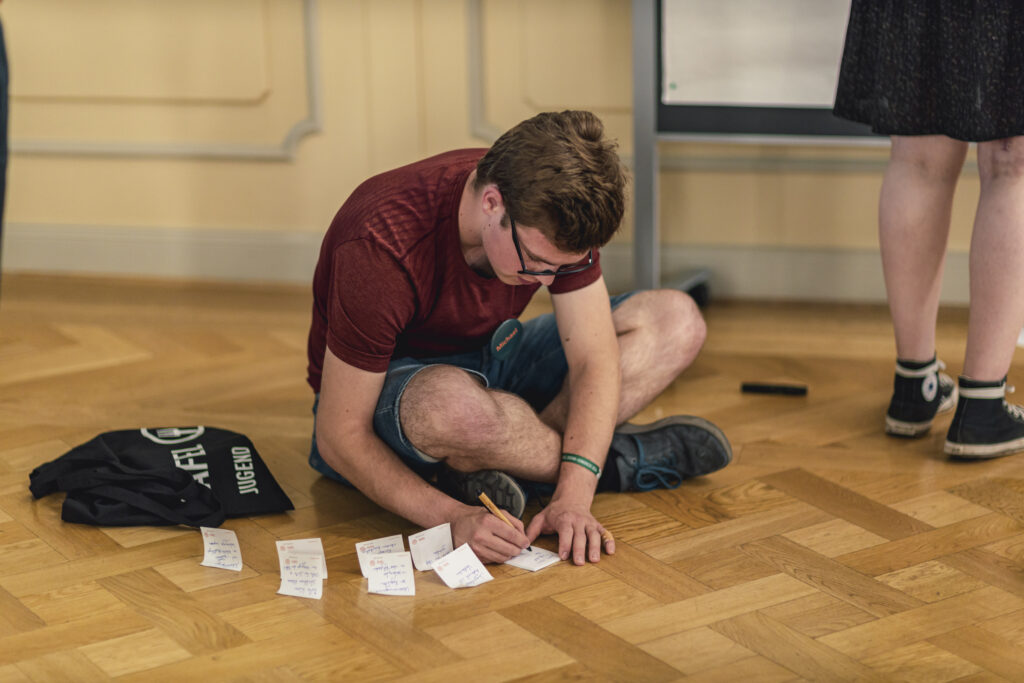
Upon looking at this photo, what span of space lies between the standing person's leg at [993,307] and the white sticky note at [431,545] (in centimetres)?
87

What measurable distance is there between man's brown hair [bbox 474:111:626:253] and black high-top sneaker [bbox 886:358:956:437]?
85 cm

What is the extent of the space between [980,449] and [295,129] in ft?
6.21

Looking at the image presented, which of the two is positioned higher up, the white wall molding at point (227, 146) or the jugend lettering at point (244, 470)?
the white wall molding at point (227, 146)

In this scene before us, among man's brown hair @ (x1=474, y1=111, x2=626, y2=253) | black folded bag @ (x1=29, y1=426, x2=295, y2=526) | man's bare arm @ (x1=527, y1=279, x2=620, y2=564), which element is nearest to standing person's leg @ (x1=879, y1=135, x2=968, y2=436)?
man's bare arm @ (x1=527, y1=279, x2=620, y2=564)

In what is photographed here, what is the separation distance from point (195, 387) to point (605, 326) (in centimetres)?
103

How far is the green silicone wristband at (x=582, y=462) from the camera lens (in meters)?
1.82

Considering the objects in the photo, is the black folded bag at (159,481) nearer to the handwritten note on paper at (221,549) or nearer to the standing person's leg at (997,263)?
the handwritten note on paper at (221,549)

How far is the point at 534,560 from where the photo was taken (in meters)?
1.74

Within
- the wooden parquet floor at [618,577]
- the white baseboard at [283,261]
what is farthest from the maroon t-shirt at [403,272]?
the white baseboard at [283,261]

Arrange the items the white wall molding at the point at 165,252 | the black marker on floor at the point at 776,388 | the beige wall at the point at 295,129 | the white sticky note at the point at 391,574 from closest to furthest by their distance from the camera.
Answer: the white sticky note at the point at 391,574 → the black marker on floor at the point at 776,388 → the beige wall at the point at 295,129 → the white wall molding at the point at 165,252

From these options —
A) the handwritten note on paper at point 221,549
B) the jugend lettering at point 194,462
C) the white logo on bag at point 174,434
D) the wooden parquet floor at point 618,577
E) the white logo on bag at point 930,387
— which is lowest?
the wooden parquet floor at point 618,577

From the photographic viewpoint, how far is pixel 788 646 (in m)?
1.51

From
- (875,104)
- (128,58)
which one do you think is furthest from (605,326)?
(128,58)

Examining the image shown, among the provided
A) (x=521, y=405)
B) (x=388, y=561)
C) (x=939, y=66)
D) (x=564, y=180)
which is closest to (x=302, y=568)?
(x=388, y=561)
